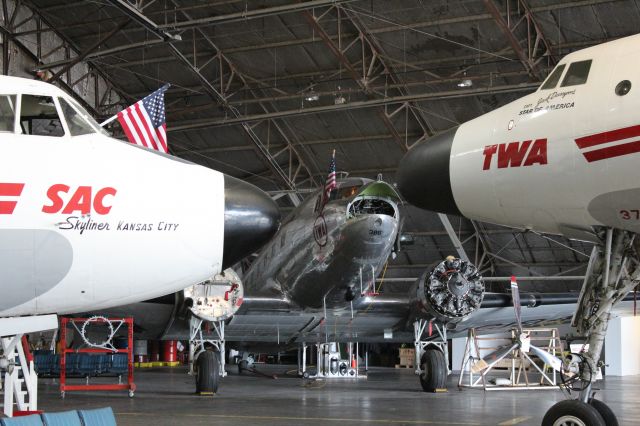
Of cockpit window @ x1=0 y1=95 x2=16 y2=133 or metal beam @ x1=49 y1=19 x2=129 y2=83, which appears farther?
metal beam @ x1=49 y1=19 x2=129 y2=83

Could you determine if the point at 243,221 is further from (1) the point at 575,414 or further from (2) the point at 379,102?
(2) the point at 379,102

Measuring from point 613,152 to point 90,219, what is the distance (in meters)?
4.10

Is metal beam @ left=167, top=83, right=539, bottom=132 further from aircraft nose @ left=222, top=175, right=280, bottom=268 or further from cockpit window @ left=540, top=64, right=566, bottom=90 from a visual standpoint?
aircraft nose @ left=222, top=175, right=280, bottom=268

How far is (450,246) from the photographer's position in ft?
107

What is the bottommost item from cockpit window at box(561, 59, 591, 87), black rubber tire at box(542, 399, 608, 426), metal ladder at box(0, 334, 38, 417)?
black rubber tire at box(542, 399, 608, 426)

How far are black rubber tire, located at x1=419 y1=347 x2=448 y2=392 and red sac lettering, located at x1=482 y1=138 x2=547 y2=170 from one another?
30.5ft

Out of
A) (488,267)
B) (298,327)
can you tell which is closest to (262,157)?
(488,267)

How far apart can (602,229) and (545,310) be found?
12763 millimetres

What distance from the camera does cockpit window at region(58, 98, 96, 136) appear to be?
245 inches

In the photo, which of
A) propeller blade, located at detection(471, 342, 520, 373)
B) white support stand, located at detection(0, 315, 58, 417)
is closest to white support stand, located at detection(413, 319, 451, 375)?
propeller blade, located at detection(471, 342, 520, 373)

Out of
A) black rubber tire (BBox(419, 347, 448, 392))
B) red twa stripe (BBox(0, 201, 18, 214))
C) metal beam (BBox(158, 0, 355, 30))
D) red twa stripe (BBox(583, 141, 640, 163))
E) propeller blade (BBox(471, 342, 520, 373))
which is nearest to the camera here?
red twa stripe (BBox(0, 201, 18, 214))

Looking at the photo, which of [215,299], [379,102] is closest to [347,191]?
[215,299]

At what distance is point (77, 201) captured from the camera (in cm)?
582

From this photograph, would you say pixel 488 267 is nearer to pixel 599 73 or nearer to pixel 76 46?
pixel 76 46
